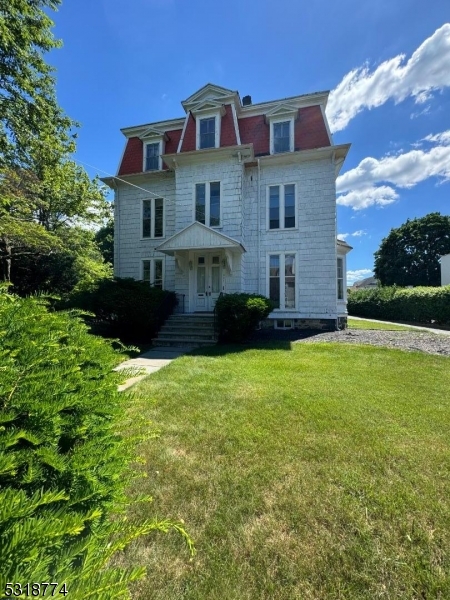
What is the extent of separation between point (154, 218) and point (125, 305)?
615cm

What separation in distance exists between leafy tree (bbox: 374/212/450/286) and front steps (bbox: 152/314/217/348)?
34.8m

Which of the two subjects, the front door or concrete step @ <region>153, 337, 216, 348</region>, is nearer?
concrete step @ <region>153, 337, 216, 348</region>

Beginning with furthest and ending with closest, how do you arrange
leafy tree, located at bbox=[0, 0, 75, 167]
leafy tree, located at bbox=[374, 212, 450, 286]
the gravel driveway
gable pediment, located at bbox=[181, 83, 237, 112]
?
leafy tree, located at bbox=[374, 212, 450, 286] → gable pediment, located at bbox=[181, 83, 237, 112] → the gravel driveway → leafy tree, located at bbox=[0, 0, 75, 167]

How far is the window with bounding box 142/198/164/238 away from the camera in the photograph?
13820mm

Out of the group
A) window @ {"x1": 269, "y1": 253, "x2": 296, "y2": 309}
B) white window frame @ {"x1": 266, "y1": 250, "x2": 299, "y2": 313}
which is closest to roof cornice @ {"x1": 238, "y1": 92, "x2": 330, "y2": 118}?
white window frame @ {"x1": 266, "y1": 250, "x2": 299, "y2": 313}

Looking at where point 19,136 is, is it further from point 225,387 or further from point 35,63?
point 225,387

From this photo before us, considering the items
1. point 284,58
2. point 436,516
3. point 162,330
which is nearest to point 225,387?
point 436,516

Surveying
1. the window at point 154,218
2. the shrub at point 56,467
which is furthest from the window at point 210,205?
the shrub at point 56,467

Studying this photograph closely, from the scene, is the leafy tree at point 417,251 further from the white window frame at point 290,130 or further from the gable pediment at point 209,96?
the gable pediment at point 209,96

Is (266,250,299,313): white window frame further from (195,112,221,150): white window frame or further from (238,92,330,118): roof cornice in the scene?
(238,92,330,118): roof cornice

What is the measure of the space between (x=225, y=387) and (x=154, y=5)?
33.6 ft

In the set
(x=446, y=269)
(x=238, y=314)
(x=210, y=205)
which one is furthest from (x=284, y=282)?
(x=446, y=269)

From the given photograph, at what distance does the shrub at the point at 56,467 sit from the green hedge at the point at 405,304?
1857 cm

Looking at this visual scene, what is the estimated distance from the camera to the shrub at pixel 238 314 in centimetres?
922
